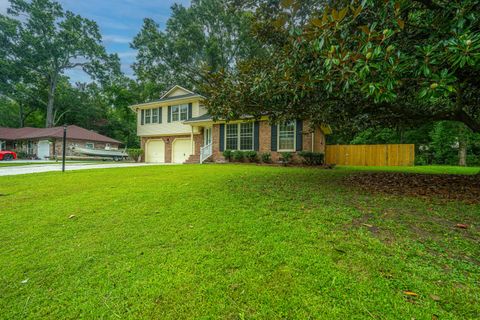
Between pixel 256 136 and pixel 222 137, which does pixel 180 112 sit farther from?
pixel 256 136

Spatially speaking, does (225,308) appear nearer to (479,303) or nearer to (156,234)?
(156,234)

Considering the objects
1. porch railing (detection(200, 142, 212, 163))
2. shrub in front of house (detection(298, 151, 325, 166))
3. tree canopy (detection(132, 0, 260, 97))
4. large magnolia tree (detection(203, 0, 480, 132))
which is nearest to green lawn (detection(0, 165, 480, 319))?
large magnolia tree (detection(203, 0, 480, 132))

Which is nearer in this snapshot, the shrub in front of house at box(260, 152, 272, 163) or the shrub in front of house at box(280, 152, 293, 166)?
the shrub in front of house at box(280, 152, 293, 166)

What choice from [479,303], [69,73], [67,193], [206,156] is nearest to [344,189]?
[479,303]

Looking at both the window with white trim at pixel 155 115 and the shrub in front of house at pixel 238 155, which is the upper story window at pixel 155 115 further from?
the shrub in front of house at pixel 238 155

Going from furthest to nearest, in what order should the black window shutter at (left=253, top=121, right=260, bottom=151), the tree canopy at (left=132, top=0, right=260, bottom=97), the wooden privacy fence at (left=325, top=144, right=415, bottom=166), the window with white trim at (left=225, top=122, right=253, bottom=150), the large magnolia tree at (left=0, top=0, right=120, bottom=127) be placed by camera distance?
the tree canopy at (left=132, top=0, right=260, bottom=97), the large magnolia tree at (left=0, top=0, right=120, bottom=127), the wooden privacy fence at (left=325, top=144, right=415, bottom=166), the window with white trim at (left=225, top=122, right=253, bottom=150), the black window shutter at (left=253, top=121, right=260, bottom=151)

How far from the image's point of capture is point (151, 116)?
66.0ft

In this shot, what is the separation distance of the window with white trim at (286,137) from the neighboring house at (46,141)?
19.8m

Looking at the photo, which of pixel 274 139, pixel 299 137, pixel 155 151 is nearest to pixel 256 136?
pixel 274 139

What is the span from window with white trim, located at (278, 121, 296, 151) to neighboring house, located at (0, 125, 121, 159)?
19.8m

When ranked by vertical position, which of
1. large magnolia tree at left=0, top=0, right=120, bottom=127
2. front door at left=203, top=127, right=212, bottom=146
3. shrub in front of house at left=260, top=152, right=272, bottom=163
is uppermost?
large magnolia tree at left=0, top=0, right=120, bottom=127

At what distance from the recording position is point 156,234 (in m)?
3.03

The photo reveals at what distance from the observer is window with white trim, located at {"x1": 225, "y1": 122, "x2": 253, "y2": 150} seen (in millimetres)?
14227

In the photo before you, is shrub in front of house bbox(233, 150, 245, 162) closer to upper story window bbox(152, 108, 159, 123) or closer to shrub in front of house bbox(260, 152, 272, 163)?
shrub in front of house bbox(260, 152, 272, 163)
